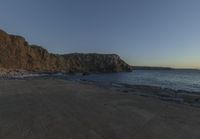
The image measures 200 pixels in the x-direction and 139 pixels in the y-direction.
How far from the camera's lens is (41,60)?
96.4 meters

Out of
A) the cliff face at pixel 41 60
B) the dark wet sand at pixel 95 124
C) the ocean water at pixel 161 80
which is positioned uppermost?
the cliff face at pixel 41 60

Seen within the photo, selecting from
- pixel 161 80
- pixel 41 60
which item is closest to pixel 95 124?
pixel 161 80

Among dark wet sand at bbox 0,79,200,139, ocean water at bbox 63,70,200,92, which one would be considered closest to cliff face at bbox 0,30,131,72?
ocean water at bbox 63,70,200,92

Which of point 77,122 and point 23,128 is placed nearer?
point 23,128

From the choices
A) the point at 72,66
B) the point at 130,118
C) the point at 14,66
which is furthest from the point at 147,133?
the point at 72,66

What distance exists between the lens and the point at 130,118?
8438 millimetres

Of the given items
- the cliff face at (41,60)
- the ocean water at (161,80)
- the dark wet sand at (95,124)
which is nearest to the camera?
the dark wet sand at (95,124)

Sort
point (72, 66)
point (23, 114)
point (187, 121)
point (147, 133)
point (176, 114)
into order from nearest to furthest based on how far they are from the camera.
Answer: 1. point (147, 133)
2. point (187, 121)
3. point (23, 114)
4. point (176, 114)
5. point (72, 66)

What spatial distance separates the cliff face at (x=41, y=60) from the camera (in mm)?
75875

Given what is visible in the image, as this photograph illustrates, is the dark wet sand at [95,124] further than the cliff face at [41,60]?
No

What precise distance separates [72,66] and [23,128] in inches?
4716

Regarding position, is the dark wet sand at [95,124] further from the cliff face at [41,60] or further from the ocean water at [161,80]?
the cliff face at [41,60]

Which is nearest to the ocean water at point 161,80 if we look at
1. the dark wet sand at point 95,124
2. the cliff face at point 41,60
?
the dark wet sand at point 95,124

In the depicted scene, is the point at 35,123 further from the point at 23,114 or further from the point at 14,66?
the point at 14,66
